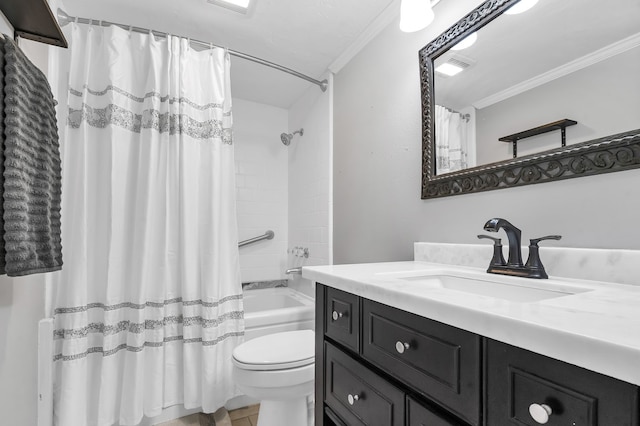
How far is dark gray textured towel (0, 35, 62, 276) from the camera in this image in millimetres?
771

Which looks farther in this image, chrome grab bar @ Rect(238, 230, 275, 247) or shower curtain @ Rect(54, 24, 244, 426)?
chrome grab bar @ Rect(238, 230, 275, 247)

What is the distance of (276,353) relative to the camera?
1.38 metres

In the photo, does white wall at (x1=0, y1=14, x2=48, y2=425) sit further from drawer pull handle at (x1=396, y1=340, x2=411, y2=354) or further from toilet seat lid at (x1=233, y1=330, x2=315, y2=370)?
drawer pull handle at (x1=396, y1=340, x2=411, y2=354)

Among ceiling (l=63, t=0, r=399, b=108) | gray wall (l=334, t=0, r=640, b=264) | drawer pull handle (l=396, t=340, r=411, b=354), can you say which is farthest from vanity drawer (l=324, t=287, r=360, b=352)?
ceiling (l=63, t=0, r=399, b=108)

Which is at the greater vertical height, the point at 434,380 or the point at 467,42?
the point at 467,42

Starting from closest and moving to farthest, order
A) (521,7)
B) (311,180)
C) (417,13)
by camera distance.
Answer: (521,7) → (417,13) → (311,180)

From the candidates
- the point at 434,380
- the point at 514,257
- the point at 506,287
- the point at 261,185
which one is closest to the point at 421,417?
the point at 434,380

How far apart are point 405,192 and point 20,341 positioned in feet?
5.20

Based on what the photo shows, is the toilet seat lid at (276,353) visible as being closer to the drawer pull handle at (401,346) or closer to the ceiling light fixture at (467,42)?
the drawer pull handle at (401,346)

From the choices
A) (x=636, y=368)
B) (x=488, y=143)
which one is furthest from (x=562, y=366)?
(x=488, y=143)

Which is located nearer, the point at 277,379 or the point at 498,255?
the point at 498,255

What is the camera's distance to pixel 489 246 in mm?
1052

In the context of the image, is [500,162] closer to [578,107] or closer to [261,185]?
[578,107]

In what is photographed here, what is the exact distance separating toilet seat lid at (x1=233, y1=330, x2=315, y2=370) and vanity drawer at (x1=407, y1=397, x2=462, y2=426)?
0.78m
